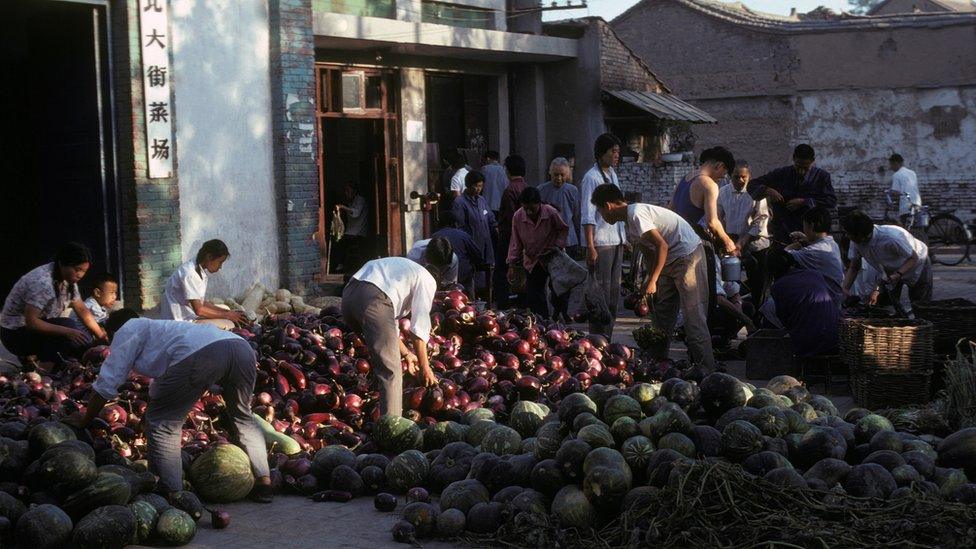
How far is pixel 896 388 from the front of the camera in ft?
26.8

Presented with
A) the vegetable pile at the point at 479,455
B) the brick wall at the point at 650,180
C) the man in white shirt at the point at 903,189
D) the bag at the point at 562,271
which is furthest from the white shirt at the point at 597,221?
the man in white shirt at the point at 903,189

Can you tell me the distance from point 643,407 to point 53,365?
501cm

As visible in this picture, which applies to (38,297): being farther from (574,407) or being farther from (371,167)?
(371,167)

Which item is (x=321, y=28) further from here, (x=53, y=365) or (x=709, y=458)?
(x=709, y=458)

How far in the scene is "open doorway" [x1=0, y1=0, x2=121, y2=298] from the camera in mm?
11844

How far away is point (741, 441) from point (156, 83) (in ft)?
27.6

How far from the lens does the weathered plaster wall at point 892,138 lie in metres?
25.9

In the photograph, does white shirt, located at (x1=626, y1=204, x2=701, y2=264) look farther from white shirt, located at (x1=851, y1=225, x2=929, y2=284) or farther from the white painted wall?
the white painted wall

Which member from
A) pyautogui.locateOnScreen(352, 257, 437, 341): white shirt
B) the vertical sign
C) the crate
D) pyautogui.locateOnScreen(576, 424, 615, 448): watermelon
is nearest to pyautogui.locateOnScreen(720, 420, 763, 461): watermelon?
pyautogui.locateOnScreen(576, 424, 615, 448): watermelon

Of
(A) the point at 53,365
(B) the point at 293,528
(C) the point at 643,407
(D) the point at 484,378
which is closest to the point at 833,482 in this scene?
(C) the point at 643,407

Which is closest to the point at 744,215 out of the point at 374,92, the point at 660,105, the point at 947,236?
the point at 374,92

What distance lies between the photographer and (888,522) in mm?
4715

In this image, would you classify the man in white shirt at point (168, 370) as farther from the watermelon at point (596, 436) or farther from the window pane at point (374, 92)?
the window pane at point (374, 92)

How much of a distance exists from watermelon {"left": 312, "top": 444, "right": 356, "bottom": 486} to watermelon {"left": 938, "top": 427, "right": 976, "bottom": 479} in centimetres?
312
